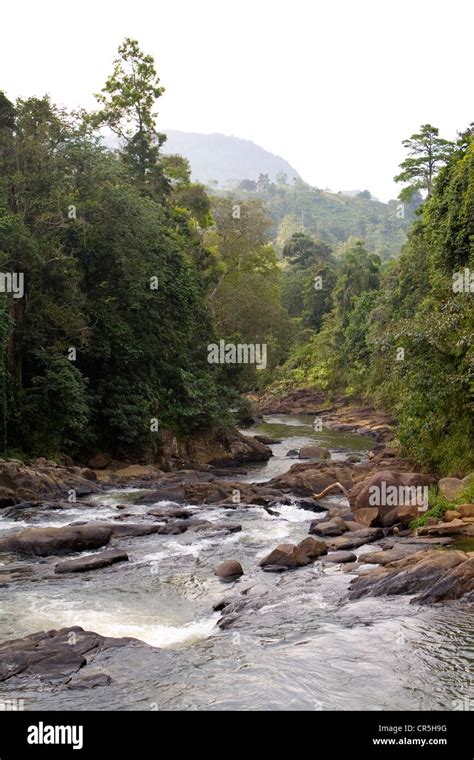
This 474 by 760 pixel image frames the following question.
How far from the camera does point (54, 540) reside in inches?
621

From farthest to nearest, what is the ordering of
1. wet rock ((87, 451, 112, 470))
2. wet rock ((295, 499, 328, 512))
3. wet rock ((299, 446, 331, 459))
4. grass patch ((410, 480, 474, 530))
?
wet rock ((299, 446, 331, 459)) → wet rock ((87, 451, 112, 470)) → wet rock ((295, 499, 328, 512)) → grass patch ((410, 480, 474, 530))

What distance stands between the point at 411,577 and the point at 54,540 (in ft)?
24.5

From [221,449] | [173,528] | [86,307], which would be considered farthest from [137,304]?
[173,528]

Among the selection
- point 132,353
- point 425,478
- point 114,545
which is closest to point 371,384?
point 132,353

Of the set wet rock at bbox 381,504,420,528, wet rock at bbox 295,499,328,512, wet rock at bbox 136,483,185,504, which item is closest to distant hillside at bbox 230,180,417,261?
wet rock at bbox 136,483,185,504

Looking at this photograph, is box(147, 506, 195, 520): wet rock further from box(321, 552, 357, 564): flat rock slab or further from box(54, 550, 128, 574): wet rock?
box(321, 552, 357, 564): flat rock slab

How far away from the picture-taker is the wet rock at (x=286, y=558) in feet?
47.5

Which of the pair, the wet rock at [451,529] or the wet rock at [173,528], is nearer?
the wet rock at [451,529]

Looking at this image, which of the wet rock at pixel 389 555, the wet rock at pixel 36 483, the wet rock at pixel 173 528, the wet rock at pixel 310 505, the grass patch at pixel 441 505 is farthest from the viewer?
the wet rock at pixel 36 483

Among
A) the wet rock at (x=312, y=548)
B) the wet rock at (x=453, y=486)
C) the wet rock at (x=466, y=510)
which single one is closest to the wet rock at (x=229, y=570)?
the wet rock at (x=312, y=548)

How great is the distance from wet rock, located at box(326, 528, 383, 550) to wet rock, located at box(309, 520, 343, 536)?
29cm

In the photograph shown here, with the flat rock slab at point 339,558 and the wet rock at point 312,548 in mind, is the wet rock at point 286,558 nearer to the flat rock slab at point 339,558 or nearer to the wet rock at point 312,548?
the wet rock at point 312,548

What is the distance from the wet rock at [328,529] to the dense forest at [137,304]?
398 cm

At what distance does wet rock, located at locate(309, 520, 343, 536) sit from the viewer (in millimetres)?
17031
